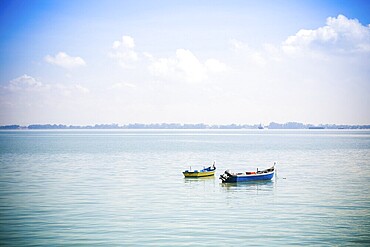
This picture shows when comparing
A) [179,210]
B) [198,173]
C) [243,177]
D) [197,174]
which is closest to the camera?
[179,210]

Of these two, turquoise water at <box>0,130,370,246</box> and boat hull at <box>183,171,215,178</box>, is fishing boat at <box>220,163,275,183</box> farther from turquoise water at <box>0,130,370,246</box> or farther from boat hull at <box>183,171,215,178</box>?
boat hull at <box>183,171,215,178</box>

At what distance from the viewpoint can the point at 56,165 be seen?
76.1 m

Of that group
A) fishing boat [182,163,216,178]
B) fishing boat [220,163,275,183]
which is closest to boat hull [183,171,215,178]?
fishing boat [182,163,216,178]

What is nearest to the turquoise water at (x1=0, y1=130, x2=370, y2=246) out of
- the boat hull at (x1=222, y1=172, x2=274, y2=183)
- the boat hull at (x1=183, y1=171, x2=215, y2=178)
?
the boat hull at (x1=222, y1=172, x2=274, y2=183)

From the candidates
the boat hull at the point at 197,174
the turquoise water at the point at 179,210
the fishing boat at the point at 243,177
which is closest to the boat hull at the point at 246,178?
the fishing boat at the point at 243,177

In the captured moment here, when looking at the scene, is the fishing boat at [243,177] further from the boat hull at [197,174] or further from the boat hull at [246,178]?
the boat hull at [197,174]

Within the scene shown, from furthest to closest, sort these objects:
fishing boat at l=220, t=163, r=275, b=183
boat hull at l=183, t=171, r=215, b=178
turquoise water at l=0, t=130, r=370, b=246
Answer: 1. boat hull at l=183, t=171, r=215, b=178
2. fishing boat at l=220, t=163, r=275, b=183
3. turquoise water at l=0, t=130, r=370, b=246

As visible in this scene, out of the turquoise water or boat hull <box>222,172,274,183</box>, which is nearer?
the turquoise water

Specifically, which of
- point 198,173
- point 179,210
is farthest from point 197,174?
point 179,210

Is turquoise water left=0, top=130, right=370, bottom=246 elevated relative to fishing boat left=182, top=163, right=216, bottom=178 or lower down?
lower down

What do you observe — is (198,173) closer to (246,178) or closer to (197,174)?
(197,174)

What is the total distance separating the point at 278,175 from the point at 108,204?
31.1m

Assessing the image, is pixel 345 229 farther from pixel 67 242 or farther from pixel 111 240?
pixel 67 242

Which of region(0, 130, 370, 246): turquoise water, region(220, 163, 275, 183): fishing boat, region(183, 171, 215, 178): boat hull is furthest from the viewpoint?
region(183, 171, 215, 178): boat hull
